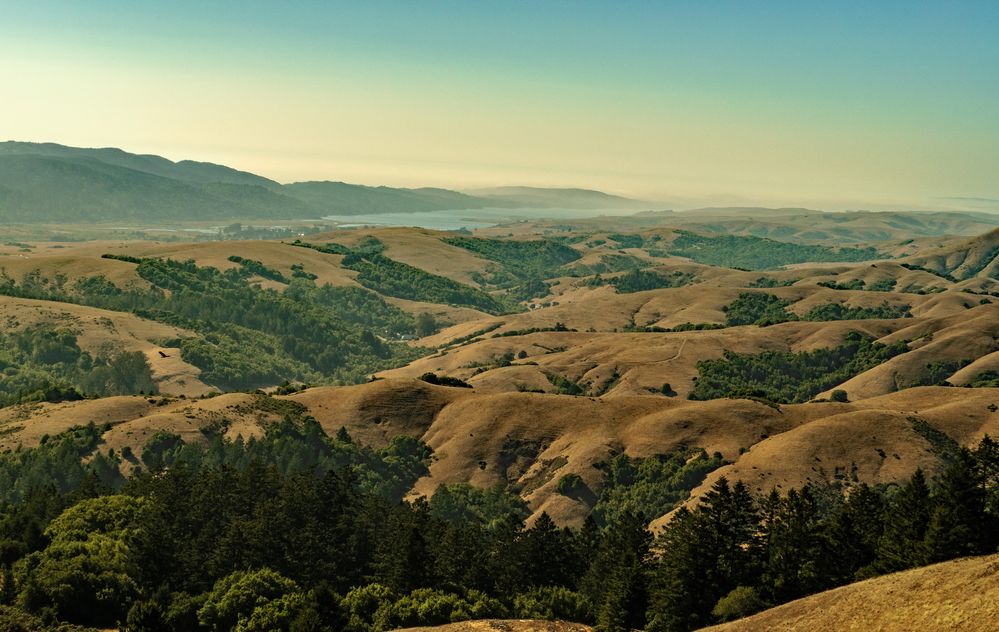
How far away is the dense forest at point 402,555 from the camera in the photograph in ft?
184

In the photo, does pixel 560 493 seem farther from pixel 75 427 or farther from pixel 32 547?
pixel 75 427

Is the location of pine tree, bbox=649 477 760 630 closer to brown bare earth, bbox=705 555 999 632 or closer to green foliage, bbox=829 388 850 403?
brown bare earth, bbox=705 555 999 632

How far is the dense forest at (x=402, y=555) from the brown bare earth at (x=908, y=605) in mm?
8408

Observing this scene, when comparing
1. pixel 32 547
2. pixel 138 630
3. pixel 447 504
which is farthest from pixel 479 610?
pixel 447 504

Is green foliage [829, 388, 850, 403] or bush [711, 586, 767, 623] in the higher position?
bush [711, 586, 767, 623]

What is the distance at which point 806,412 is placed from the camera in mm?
125000

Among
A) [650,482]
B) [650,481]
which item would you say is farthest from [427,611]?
[650,481]

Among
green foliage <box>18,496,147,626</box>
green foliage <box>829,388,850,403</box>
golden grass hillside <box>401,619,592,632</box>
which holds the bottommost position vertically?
green foliage <box>829,388,850,403</box>

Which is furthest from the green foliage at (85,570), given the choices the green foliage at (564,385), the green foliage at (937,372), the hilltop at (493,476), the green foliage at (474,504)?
the green foliage at (937,372)

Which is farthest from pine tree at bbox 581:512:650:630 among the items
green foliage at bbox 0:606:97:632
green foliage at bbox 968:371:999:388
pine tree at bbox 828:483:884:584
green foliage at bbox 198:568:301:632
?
green foliage at bbox 968:371:999:388

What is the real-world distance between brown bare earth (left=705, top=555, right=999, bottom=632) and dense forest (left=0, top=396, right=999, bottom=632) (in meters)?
8.41

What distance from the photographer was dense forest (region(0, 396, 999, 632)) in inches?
2207

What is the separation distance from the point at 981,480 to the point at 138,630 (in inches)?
1977

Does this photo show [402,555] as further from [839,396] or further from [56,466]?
[839,396]
